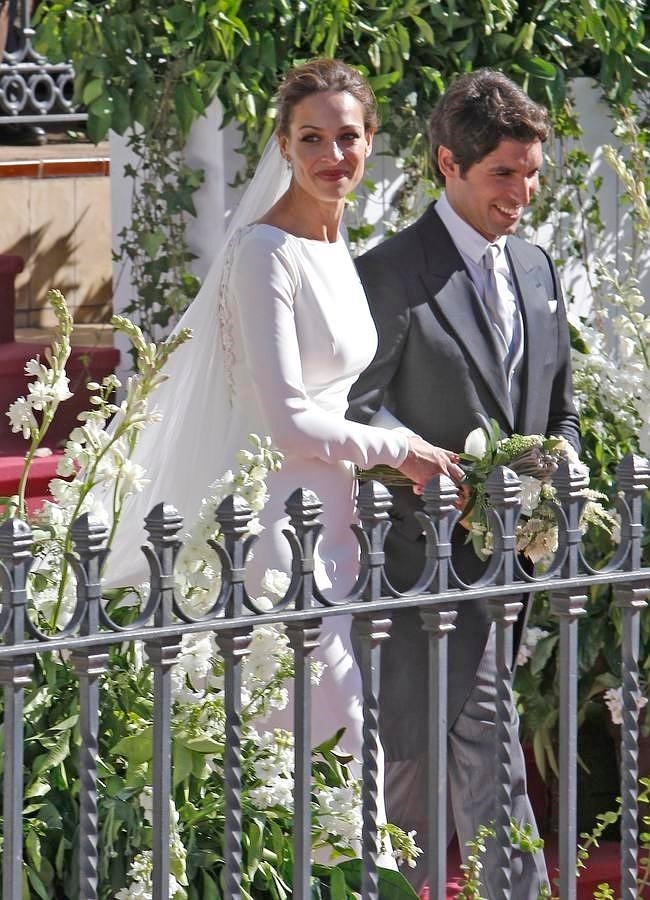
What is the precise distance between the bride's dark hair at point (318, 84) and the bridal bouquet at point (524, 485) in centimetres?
71

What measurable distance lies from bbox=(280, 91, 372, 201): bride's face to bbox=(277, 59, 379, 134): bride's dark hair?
0.01m

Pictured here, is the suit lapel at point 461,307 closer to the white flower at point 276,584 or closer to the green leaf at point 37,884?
the white flower at point 276,584

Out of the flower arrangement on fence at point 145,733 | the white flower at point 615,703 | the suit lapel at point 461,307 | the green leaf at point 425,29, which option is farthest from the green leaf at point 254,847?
the green leaf at point 425,29

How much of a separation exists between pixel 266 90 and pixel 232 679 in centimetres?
326

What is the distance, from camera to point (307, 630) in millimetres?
2191

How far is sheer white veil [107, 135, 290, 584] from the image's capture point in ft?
10.9

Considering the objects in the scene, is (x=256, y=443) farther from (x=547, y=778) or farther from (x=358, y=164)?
(x=547, y=778)

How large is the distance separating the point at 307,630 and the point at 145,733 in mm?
376

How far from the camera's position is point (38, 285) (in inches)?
283

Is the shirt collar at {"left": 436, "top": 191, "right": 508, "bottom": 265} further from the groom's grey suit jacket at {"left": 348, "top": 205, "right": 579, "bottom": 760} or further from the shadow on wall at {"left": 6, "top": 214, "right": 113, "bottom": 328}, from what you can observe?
the shadow on wall at {"left": 6, "top": 214, "right": 113, "bottom": 328}

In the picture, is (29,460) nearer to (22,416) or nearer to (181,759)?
(22,416)

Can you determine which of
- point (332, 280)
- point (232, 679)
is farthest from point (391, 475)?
point (232, 679)

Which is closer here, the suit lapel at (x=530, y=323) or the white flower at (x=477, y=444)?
the white flower at (x=477, y=444)

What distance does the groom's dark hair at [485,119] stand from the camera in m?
3.26
